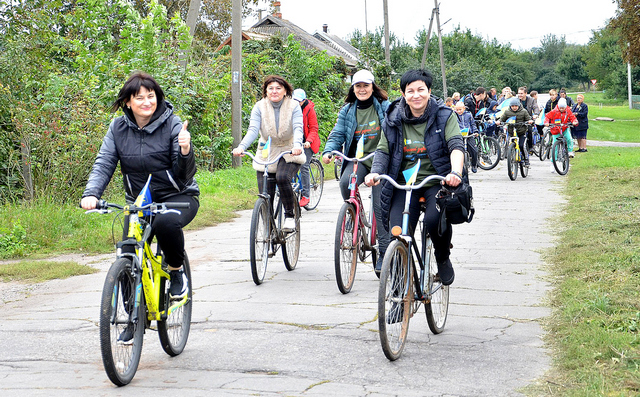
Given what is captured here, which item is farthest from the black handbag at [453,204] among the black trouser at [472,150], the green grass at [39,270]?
the black trouser at [472,150]

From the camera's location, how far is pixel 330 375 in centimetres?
473

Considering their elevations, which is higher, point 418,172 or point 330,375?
point 418,172

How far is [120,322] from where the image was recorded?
4.42 meters

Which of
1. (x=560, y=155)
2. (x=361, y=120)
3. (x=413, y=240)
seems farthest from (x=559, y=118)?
(x=413, y=240)

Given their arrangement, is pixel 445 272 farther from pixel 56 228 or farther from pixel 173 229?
pixel 56 228

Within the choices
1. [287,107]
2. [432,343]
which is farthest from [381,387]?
[287,107]

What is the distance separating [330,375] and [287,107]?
4.21 m

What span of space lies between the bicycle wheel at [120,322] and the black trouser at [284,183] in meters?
3.35

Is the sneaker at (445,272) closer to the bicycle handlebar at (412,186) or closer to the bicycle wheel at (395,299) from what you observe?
the bicycle wheel at (395,299)

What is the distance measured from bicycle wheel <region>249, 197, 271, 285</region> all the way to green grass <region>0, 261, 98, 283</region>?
2018mm

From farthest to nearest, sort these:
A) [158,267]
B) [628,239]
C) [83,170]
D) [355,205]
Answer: [83,170]
[628,239]
[355,205]
[158,267]

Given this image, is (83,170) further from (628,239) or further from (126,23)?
(628,239)

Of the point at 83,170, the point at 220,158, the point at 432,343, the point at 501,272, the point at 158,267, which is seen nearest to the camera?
the point at 158,267

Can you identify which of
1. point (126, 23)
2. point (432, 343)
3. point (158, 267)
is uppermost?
point (126, 23)
